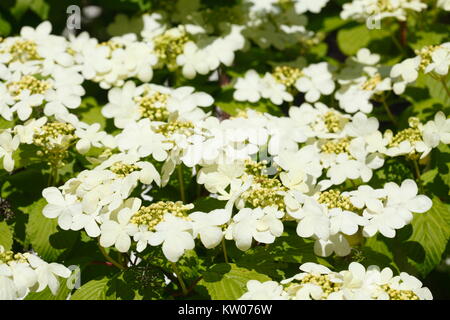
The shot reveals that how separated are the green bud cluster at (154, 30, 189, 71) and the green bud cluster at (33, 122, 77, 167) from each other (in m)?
0.57

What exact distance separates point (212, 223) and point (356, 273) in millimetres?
375

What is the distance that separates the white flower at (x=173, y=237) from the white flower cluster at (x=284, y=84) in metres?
0.87

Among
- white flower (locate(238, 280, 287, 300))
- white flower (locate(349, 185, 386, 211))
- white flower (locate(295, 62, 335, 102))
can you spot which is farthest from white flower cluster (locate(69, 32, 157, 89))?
white flower (locate(238, 280, 287, 300))

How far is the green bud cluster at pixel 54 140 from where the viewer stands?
1755mm

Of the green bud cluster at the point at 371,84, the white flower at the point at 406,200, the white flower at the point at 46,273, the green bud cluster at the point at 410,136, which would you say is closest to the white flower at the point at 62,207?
the white flower at the point at 46,273

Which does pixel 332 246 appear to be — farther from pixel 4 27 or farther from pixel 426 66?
pixel 4 27

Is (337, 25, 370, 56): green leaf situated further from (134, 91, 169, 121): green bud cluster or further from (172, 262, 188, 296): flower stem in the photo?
(172, 262, 188, 296): flower stem

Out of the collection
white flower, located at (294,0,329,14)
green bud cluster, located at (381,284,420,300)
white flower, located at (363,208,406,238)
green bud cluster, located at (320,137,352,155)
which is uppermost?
white flower, located at (294,0,329,14)

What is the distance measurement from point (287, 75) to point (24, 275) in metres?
1.28

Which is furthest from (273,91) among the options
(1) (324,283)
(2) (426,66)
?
(1) (324,283)

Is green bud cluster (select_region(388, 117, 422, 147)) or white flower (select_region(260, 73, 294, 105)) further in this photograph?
white flower (select_region(260, 73, 294, 105))

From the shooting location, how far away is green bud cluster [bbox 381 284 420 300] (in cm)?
139

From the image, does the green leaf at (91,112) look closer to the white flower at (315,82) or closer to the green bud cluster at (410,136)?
the white flower at (315,82)

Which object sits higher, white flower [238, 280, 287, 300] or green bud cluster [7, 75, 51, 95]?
green bud cluster [7, 75, 51, 95]
